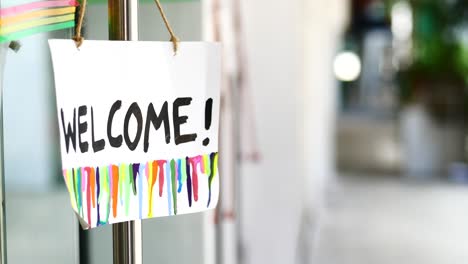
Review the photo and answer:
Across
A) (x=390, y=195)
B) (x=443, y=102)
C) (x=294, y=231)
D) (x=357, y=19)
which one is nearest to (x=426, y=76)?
(x=443, y=102)

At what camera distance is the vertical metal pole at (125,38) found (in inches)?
25.9

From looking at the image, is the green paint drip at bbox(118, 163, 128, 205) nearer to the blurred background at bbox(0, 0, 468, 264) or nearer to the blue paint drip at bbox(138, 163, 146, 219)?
the blue paint drip at bbox(138, 163, 146, 219)

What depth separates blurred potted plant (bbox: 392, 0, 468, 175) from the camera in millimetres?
8219

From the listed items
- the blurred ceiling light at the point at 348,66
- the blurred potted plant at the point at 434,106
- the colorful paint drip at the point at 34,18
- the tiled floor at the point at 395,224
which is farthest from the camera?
the blurred ceiling light at the point at 348,66

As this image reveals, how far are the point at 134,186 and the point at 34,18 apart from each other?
0.63ft

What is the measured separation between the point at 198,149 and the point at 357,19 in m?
15.4

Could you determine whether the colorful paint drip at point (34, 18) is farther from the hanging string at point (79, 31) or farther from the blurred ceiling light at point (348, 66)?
the blurred ceiling light at point (348, 66)

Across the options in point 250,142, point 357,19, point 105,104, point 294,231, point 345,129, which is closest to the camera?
point 105,104

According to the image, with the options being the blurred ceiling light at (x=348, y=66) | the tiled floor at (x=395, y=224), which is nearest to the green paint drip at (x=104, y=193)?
the tiled floor at (x=395, y=224)

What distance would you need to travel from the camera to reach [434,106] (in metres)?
8.31

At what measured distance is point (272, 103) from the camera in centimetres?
261

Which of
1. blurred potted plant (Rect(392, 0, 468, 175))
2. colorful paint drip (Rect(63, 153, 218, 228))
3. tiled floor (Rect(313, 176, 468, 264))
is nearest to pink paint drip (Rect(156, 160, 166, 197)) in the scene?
colorful paint drip (Rect(63, 153, 218, 228))

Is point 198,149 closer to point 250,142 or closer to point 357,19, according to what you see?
point 250,142

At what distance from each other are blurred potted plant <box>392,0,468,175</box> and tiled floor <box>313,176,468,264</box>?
1.98ft
